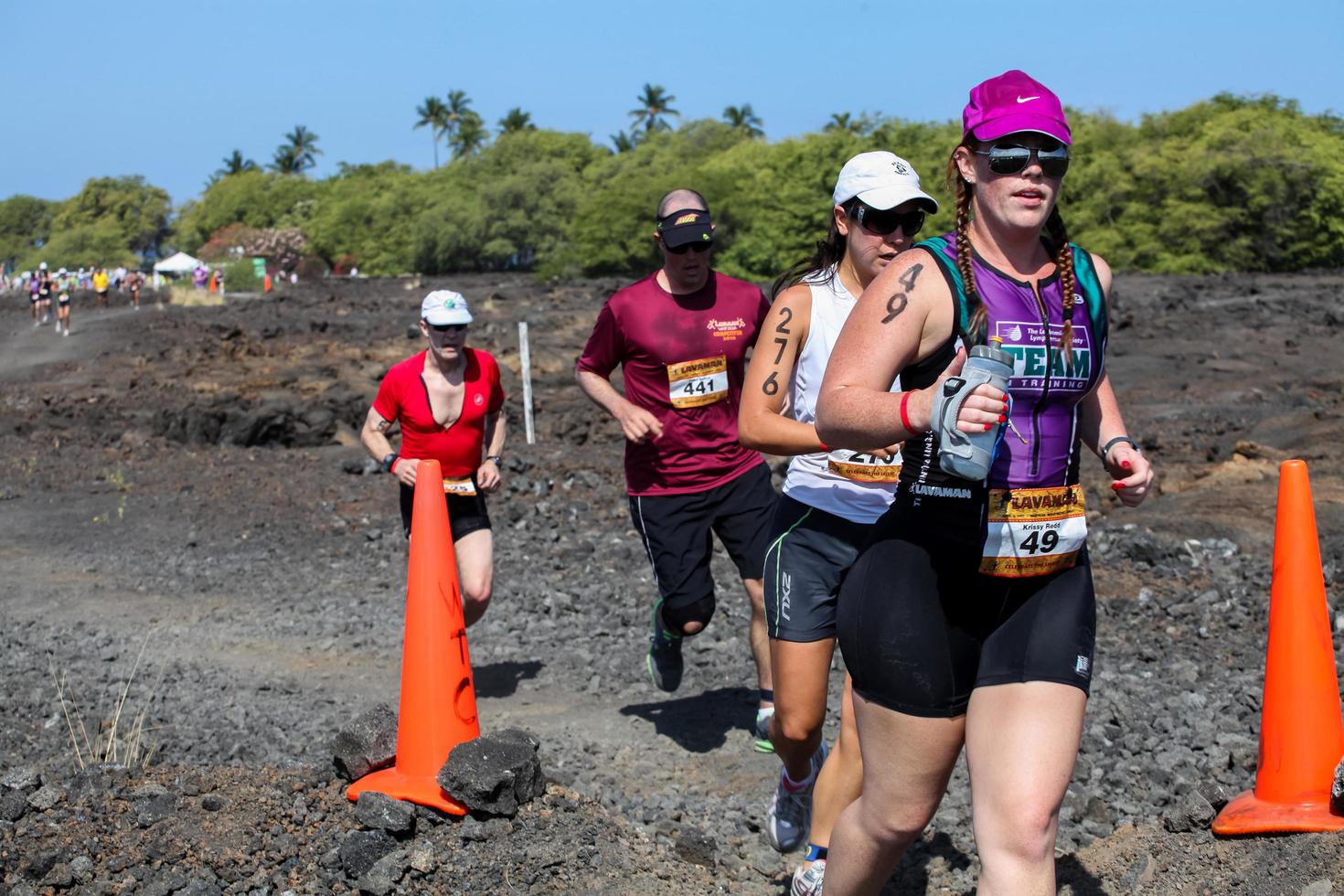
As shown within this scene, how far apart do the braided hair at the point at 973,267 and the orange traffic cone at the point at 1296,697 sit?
1.66m

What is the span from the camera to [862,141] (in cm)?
6462

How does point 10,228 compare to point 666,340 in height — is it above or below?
above

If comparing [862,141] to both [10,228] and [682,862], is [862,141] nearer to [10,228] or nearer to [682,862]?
[682,862]

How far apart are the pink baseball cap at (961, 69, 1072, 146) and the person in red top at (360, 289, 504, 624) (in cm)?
396

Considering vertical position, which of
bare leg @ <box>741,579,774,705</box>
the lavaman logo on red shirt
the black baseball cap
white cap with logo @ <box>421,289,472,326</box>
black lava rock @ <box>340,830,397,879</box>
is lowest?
black lava rock @ <box>340,830,397,879</box>

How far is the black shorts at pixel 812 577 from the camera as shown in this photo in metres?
4.33

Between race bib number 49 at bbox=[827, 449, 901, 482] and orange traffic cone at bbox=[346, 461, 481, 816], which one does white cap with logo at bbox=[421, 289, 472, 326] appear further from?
race bib number 49 at bbox=[827, 449, 901, 482]

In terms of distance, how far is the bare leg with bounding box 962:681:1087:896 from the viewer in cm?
289

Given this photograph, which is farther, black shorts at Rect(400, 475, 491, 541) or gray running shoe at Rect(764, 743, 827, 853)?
black shorts at Rect(400, 475, 491, 541)

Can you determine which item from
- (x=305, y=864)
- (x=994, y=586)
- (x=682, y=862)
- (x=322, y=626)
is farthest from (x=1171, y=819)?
(x=322, y=626)

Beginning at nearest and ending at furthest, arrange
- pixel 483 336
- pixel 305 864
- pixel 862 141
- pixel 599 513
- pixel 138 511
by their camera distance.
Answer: pixel 305 864
pixel 599 513
pixel 138 511
pixel 483 336
pixel 862 141

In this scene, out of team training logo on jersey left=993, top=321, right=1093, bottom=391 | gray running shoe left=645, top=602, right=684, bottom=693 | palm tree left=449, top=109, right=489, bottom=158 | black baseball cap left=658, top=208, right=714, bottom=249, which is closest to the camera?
team training logo on jersey left=993, top=321, right=1093, bottom=391

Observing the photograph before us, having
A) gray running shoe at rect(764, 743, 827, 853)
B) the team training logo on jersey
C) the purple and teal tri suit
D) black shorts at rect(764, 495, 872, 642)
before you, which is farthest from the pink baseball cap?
gray running shoe at rect(764, 743, 827, 853)

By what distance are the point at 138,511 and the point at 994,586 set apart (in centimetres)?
1101
